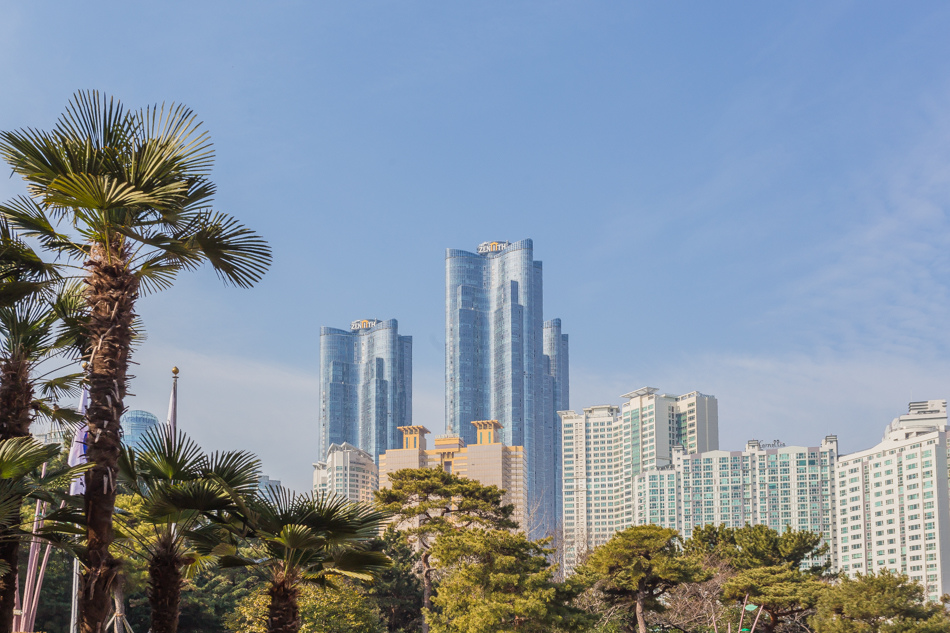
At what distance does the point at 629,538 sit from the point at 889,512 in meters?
81.1

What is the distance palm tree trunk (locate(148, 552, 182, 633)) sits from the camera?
8.26m

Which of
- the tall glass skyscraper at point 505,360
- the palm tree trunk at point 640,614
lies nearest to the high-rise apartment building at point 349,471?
the tall glass skyscraper at point 505,360

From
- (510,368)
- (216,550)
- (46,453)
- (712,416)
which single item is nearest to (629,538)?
(216,550)

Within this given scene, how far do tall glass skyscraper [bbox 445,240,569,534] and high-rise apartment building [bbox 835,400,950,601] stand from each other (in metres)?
79.1

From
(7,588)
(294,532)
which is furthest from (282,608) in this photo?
(7,588)

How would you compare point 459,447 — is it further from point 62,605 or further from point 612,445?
point 62,605

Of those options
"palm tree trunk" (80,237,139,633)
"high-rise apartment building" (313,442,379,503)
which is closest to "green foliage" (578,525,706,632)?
"palm tree trunk" (80,237,139,633)

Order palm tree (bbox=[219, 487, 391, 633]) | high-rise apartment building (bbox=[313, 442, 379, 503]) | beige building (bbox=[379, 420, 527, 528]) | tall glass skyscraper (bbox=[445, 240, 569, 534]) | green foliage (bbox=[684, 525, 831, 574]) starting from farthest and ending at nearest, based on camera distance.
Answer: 1. tall glass skyscraper (bbox=[445, 240, 569, 534])
2. high-rise apartment building (bbox=[313, 442, 379, 503])
3. beige building (bbox=[379, 420, 527, 528])
4. green foliage (bbox=[684, 525, 831, 574])
5. palm tree (bbox=[219, 487, 391, 633])

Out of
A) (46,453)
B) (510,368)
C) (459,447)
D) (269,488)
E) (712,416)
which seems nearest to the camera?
(46,453)

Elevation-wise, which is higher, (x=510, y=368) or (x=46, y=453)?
(x=510, y=368)

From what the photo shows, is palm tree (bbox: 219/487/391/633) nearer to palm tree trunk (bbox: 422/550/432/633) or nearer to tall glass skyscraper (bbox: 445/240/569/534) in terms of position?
palm tree trunk (bbox: 422/550/432/633)

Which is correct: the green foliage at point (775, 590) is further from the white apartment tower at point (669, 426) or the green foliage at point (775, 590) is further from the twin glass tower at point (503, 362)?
the twin glass tower at point (503, 362)

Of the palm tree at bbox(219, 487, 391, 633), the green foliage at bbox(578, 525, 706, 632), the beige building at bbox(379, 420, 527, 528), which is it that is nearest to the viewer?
the palm tree at bbox(219, 487, 391, 633)

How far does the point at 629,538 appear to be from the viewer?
26656 millimetres
